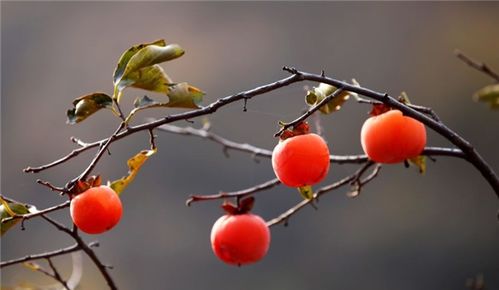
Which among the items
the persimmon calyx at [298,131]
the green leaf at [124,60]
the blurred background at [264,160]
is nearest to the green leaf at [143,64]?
the green leaf at [124,60]

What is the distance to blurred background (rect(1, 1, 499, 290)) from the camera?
1658 mm

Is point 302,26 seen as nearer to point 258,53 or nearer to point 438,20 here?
point 258,53

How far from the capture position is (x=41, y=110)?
5.77 feet

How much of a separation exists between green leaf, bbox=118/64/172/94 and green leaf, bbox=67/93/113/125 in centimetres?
2

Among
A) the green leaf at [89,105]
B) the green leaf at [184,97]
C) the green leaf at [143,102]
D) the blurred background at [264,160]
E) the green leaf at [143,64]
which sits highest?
the green leaf at [143,64]

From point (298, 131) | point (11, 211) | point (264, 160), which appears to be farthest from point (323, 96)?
point (264, 160)

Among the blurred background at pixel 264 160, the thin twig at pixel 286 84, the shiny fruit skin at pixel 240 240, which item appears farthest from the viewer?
the blurred background at pixel 264 160

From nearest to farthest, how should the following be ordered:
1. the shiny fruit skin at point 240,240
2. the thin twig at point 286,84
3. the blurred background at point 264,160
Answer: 1. the thin twig at point 286,84
2. the shiny fruit skin at point 240,240
3. the blurred background at point 264,160

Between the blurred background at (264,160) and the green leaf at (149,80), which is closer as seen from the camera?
the green leaf at (149,80)

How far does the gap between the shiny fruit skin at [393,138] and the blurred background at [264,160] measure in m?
1.11

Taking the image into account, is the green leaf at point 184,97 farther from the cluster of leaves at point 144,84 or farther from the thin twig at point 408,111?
the thin twig at point 408,111

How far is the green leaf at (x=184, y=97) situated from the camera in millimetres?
511

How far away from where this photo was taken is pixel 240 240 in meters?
0.59

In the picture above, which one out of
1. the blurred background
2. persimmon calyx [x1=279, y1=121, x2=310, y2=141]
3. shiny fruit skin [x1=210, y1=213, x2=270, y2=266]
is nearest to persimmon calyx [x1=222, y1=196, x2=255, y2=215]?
shiny fruit skin [x1=210, y1=213, x2=270, y2=266]
